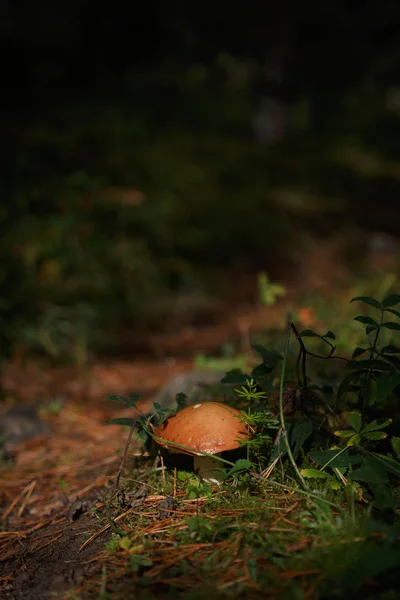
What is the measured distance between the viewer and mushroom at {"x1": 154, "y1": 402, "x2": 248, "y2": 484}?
1721mm

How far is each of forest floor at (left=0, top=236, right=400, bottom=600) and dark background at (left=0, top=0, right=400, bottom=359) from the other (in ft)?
2.09

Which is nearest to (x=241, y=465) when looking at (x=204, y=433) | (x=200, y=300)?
(x=204, y=433)

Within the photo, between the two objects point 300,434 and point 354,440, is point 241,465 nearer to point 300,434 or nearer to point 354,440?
point 300,434

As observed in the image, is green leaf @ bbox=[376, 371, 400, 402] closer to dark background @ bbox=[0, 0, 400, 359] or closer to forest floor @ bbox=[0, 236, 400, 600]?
forest floor @ bbox=[0, 236, 400, 600]

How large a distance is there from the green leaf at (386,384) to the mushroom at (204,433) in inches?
18.5

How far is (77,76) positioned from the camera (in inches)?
291

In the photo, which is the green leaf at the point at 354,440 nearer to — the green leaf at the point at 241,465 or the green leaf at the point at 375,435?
the green leaf at the point at 375,435

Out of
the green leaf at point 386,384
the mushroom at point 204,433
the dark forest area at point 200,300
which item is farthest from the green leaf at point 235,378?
the green leaf at point 386,384

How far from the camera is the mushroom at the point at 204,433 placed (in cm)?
172

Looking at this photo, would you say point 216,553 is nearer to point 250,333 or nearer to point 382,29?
point 250,333

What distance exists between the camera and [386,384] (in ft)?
5.09

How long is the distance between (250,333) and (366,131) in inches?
268

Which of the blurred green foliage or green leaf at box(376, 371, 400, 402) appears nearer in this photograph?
green leaf at box(376, 371, 400, 402)

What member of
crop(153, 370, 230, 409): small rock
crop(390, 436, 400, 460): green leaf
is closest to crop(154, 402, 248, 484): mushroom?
crop(390, 436, 400, 460): green leaf
